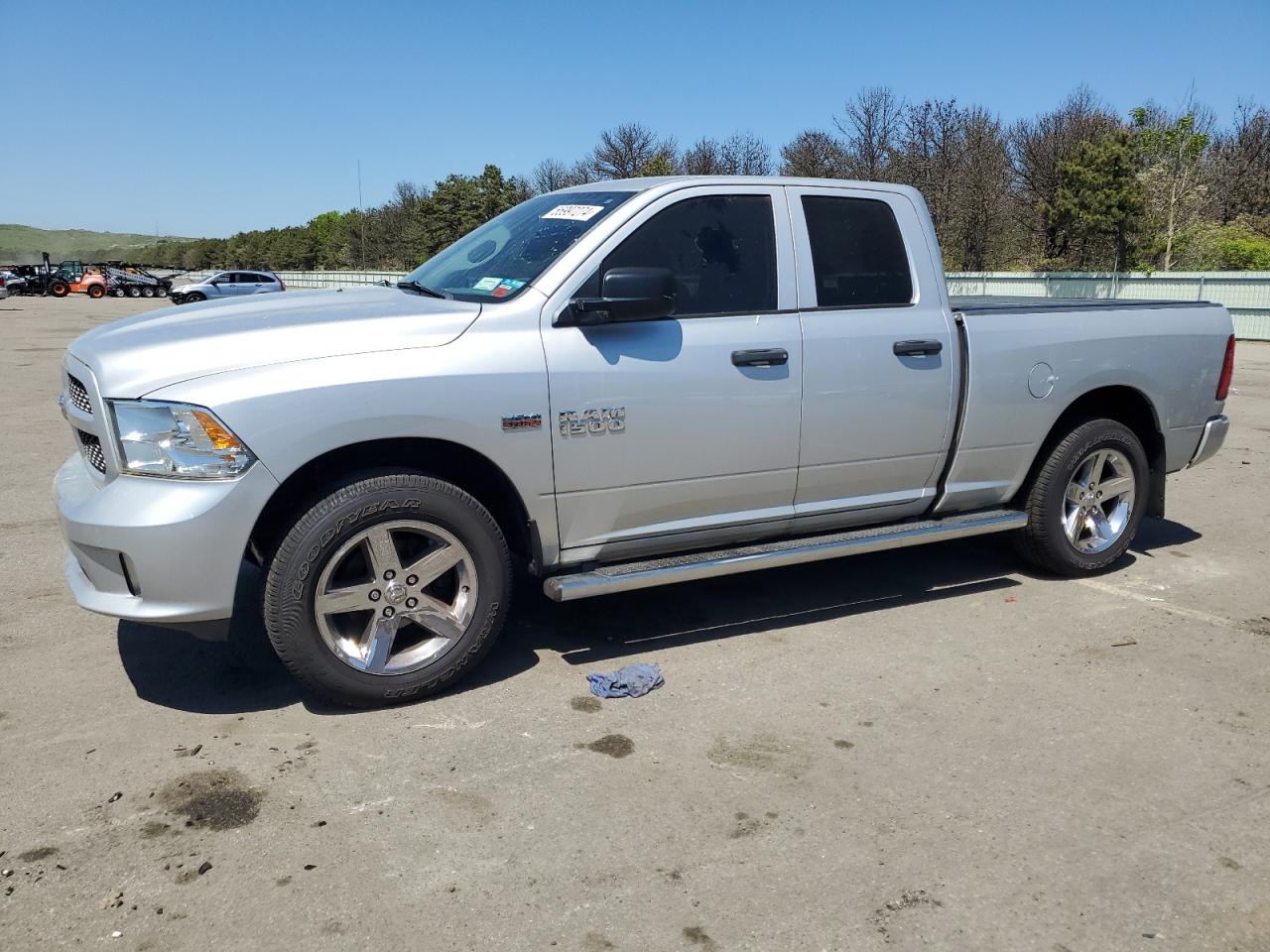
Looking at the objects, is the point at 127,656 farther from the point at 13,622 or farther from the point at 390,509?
the point at 390,509

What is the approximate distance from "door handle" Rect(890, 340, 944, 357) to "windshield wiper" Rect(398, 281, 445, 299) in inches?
81.6

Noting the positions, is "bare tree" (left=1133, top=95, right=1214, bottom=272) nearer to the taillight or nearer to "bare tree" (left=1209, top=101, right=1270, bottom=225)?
"bare tree" (left=1209, top=101, right=1270, bottom=225)

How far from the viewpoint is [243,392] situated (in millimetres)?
3498

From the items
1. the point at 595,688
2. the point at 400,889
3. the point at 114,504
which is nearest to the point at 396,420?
the point at 114,504

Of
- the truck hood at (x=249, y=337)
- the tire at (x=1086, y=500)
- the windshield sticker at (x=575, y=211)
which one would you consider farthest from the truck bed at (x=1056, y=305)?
the truck hood at (x=249, y=337)

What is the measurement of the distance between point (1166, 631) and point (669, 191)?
3.15 m

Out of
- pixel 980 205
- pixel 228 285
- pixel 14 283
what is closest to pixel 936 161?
pixel 980 205

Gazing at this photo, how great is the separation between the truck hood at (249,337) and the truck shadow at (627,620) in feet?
4.31

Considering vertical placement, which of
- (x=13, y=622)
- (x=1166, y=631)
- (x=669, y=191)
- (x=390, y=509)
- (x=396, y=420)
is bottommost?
(x=1166, y=631)

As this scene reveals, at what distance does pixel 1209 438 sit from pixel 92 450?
225 inches

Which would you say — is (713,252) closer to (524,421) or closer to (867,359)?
(867,359)

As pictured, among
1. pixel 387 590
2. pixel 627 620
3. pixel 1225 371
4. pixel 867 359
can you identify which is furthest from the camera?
pixel 1225 371

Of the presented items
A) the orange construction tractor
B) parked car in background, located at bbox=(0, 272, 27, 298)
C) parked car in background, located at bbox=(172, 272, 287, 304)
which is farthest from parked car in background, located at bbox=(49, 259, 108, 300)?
parked car in background, located at bbox=(172, 272, 287, 304)

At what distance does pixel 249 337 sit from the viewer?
3.64 meters
